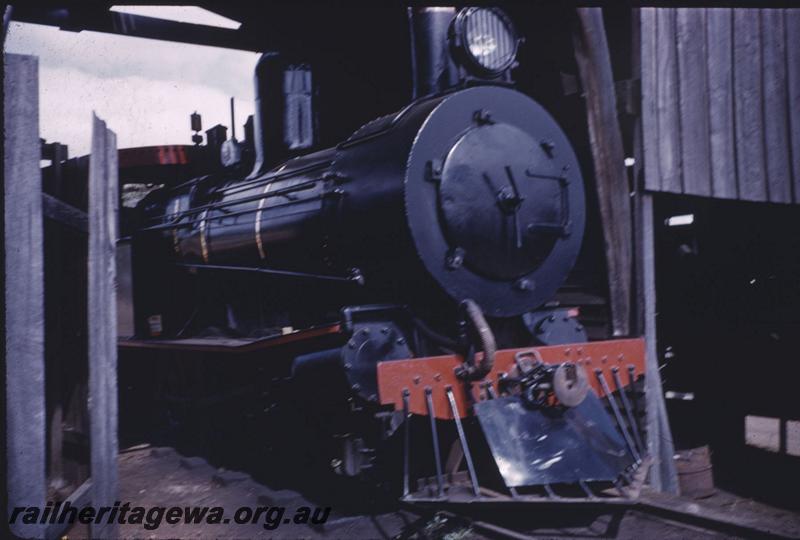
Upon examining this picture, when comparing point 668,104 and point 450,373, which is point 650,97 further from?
point 450,373

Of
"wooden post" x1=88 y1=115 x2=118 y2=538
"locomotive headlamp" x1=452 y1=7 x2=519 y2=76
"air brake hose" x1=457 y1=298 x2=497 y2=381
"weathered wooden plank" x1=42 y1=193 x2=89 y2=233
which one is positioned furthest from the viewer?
"locomotive headlamp" x1=452 y1=7 x2=519 y2=76

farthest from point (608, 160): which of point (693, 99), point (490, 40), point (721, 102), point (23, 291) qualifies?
point (23, 291)

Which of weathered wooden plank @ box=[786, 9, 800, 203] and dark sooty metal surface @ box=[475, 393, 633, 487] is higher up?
weathered wooden plank @ box=[786, 9, 800, 203]

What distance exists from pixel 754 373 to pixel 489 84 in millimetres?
3537

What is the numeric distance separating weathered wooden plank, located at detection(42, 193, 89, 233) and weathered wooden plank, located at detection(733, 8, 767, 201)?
4.29 meters

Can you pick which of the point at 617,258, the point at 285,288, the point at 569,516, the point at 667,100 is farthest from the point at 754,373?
the point at 285,288

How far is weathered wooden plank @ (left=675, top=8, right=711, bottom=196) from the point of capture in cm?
462

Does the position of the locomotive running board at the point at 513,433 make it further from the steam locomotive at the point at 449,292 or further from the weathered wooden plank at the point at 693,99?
the weathered wooden plank at the point at 693,99

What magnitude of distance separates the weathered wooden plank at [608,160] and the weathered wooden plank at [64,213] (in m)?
3.21

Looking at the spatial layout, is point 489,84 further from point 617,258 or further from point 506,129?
point 617,258

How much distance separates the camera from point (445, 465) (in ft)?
12.4

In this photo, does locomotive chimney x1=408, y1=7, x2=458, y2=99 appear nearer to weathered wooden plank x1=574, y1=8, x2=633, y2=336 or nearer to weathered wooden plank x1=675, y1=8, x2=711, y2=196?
weathered wooden plank x1=574, y1=8, x2=633, y2=336

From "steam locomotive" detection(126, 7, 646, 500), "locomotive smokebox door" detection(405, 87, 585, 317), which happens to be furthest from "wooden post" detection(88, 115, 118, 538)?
"locomotive smokebox door" detection(405, 87, 585, 317)

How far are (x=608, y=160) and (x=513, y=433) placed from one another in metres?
2.24
